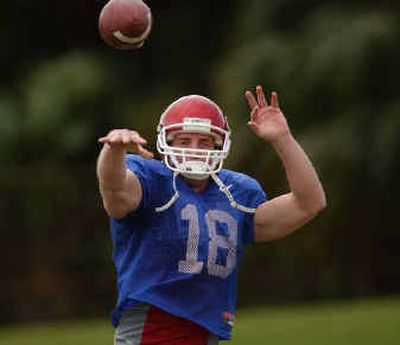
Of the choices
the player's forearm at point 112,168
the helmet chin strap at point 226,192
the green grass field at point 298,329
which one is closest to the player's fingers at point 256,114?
the helmet chin strap at point 226,192

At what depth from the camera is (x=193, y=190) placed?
17.1ft

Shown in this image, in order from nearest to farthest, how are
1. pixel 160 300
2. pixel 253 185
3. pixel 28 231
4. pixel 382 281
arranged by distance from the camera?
pixel 160 300
pixel 253 185
pixel 28 231
pixel 382 281

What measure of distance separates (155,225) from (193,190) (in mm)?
248

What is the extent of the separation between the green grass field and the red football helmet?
4136mm

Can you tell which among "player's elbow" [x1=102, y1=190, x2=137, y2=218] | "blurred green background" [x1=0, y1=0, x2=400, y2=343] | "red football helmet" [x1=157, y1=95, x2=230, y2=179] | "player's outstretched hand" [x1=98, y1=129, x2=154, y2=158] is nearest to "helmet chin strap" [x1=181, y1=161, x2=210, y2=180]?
"red football helmet" [x1=157, y1=95, x2=230, y2=179]

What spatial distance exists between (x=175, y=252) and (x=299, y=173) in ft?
1.88

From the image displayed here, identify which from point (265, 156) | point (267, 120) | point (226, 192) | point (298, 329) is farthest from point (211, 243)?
point (265, 156)

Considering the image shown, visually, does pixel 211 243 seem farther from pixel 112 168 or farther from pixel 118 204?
pixel 112 168

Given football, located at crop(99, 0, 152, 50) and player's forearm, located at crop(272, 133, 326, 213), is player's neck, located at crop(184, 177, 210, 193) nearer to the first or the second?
player's forearm, located at crop(272, 133, 326, 213)

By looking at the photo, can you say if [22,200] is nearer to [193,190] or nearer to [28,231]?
[28,231]

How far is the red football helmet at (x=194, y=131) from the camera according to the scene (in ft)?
16.5

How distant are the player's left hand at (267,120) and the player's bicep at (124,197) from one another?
1.77 feet

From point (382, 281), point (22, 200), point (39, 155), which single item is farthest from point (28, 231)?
point (382, 281)

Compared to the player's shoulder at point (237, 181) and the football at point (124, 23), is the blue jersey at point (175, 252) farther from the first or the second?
the football at point (124, 23)
